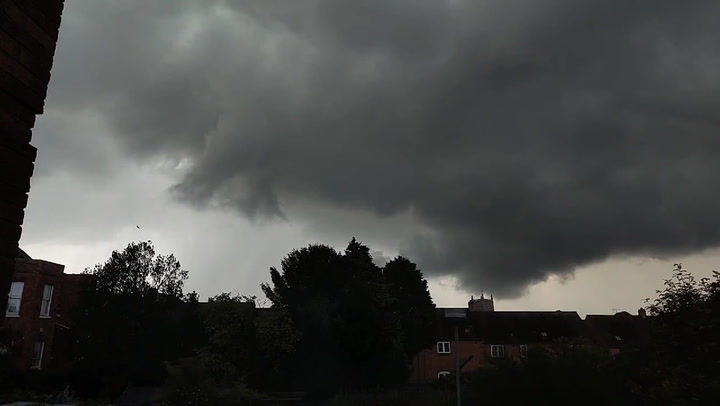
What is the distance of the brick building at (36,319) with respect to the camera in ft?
124

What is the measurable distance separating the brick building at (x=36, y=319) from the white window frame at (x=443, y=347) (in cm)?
3610

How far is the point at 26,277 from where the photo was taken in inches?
1540

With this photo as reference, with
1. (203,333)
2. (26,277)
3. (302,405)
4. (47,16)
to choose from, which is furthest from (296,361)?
(47,16)

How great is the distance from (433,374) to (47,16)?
A: 187ft

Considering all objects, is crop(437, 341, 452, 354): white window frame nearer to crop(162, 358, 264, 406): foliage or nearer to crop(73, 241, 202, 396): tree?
crop(73, 241, 202, 396): tree

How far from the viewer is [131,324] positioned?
141 ft

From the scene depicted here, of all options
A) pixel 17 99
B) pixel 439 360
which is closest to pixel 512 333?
pixel 439 360

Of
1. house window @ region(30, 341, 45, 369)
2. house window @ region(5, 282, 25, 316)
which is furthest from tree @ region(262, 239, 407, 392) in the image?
house window @ region(5, 282, 25, 316)

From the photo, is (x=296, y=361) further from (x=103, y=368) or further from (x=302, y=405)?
(x=103, y=368)

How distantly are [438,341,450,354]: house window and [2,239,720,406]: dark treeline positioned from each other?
5.10 metres

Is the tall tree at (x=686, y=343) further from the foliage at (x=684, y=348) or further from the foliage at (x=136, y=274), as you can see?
the foliage at (x=136, y=274)

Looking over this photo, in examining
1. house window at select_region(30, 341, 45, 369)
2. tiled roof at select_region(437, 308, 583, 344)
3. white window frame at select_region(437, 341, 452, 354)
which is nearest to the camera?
house window at select_region(30, 341, 45, 369)

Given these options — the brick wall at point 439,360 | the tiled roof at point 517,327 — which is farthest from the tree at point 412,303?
the tiled roof at point 517,327

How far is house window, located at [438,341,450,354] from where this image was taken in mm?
58559
